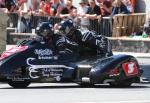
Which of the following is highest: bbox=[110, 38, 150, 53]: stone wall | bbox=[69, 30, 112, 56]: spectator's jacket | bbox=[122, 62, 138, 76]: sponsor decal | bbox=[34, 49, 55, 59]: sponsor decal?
bbox=[69, 30, 112, 56]: spectator's jacket

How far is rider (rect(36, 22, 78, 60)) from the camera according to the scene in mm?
14406

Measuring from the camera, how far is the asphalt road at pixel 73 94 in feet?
38.5

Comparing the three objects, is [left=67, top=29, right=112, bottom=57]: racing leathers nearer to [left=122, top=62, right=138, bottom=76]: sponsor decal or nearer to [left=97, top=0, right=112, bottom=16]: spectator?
[left=122, top=62, right=138, bottom=76]: sponsor decal

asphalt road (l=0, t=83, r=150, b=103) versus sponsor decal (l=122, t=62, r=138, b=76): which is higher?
sponsor decal (l=122, t=62, r=138, b=76)

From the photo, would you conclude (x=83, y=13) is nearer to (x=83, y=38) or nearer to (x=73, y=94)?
(x=83, y=38)

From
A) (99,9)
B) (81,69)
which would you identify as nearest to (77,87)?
(81,69)

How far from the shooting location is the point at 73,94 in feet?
42.2

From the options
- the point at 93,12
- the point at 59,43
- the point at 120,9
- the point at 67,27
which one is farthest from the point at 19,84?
the point at 120,9

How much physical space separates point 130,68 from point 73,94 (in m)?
2.13

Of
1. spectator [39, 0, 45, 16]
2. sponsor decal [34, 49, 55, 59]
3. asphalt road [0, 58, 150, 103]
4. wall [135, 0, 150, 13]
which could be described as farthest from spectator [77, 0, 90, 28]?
sponsor decal [34, 49, 55, 59]

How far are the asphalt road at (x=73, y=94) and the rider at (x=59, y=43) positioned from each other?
28.4 inches

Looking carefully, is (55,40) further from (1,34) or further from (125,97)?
(1,34)

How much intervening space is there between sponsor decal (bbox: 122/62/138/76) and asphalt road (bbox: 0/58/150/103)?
1.10 feet

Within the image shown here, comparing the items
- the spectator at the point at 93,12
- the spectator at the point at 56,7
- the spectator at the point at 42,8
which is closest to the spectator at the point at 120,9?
the spectator at the point at 93,12
